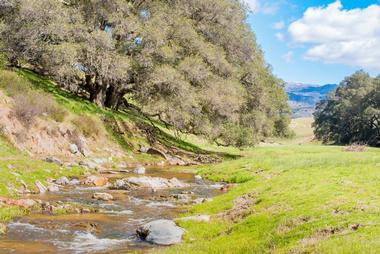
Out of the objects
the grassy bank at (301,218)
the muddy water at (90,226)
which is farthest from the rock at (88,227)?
the grassy bank at (301,218)

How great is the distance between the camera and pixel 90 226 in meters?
20.4

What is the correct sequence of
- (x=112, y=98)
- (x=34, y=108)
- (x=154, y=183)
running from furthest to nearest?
(x=112, y=98)
(x=34, y=108)
(x=154, y=183)

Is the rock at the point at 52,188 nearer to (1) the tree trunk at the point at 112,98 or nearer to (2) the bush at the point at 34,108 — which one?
(2) the bush at the point at 34,108

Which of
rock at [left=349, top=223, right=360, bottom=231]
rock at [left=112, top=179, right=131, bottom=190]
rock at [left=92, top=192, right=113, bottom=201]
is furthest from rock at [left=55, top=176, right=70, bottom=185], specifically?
rock at [left=349, top=223, right=360, bottom=231]

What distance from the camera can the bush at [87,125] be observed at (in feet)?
148

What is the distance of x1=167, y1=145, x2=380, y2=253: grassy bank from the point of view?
46.7ft

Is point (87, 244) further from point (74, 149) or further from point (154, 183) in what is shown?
point (74, 149)

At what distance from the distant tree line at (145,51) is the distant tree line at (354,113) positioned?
76456mm

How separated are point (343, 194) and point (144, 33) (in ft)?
109

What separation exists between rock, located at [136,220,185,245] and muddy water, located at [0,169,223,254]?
1.16 feet

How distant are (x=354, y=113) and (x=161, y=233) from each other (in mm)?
128719

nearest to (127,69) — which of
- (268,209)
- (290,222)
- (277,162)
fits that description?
(277,162)

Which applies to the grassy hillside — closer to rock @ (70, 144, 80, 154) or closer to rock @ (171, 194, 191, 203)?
rock @ (70, 144, 80, 154)

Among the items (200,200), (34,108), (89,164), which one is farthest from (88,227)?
(34,108)
